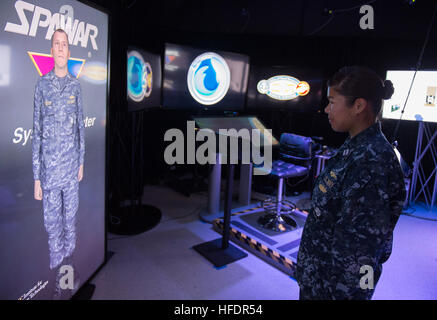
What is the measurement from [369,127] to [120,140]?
3.12 meters

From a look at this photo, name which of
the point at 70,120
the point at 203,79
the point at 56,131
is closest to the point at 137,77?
the point at 203,79

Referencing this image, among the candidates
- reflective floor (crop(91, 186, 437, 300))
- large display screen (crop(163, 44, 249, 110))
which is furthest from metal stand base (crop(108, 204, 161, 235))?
large display screen (crop(163, 44, 249, 110))

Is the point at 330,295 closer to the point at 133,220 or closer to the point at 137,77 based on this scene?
the point at 137,77

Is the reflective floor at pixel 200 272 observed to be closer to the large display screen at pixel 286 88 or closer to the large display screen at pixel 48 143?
the large display screen at pixel 48 143

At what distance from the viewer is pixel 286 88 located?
181 inches

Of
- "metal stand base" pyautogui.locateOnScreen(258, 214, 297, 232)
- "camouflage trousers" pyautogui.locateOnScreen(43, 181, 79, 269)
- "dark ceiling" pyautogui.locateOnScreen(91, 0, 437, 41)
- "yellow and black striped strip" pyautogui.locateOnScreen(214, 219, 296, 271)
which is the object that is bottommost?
"yellow and black striped strip" pyautogui.locateOnScreen(214, 219, 296, 271)

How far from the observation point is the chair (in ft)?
11.2

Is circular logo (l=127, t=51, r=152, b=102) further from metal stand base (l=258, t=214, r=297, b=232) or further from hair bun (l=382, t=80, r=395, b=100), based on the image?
hair bun (l=382, t=80, r=395, b=100)

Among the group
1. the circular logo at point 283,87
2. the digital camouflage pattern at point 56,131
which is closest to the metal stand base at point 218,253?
the digital camouflage pattern at point 56,131

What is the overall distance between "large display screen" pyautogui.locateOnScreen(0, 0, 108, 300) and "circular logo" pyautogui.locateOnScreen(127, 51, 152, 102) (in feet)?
1.58

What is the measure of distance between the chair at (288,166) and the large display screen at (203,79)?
2.95 feet

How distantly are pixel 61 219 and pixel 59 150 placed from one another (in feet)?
1.50

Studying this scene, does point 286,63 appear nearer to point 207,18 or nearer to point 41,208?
point 207,18

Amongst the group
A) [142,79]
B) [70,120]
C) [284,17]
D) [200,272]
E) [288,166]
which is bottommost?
[200,272]
